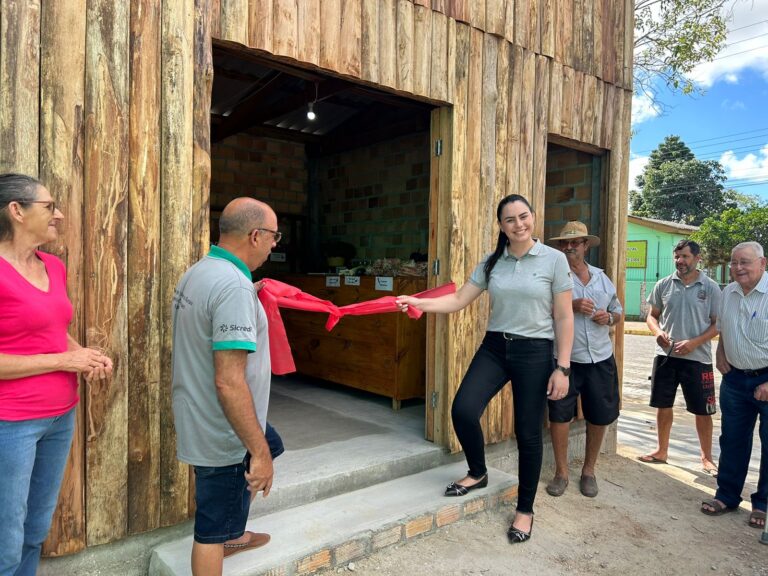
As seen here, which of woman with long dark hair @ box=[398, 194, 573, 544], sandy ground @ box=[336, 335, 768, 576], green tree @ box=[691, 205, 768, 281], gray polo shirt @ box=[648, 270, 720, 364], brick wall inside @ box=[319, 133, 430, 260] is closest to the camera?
sandy ground @ box=[336, 335, 768, 576]

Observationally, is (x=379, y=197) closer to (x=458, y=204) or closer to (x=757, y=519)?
(x=458, y=204)

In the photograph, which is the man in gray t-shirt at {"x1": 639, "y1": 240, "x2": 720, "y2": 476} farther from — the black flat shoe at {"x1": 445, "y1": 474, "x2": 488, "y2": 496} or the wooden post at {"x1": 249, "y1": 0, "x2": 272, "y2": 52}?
the wooden post at {"x1": 249, "y1": 0, "x2": 272, "y2": 52}

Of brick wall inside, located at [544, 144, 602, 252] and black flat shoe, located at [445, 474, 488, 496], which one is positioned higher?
brick wall inside, located at [544, 144, 602, 252]

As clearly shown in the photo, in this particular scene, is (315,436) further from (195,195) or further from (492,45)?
(492,45)

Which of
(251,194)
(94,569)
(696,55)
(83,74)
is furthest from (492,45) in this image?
(696,55)

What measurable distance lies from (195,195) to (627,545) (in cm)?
342

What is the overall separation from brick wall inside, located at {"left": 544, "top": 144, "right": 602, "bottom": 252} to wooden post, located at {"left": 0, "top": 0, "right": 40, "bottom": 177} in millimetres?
4709

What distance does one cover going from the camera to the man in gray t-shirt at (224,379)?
6.44 ft

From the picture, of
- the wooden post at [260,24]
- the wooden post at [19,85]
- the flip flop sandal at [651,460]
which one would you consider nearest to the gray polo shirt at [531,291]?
the wooden post at [260,24]

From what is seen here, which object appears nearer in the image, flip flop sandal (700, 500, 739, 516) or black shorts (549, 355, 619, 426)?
flip flop sandal (700, 500, 739, 516)

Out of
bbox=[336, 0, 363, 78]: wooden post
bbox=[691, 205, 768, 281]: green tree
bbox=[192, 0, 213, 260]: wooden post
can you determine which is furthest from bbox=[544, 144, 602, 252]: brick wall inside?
bbox=[691, 205, 768, 281]: green tree

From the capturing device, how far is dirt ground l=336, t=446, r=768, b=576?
3.12 m

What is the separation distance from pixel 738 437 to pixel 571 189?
279 centimetres

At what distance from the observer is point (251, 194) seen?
8227 millimetres
